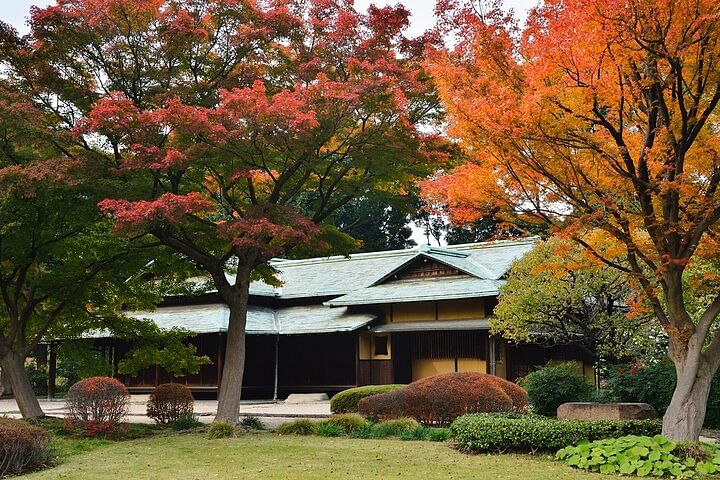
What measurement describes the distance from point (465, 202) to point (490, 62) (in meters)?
2.17

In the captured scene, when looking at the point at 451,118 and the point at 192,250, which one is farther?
the point at 192,250

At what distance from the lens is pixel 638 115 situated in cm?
1187

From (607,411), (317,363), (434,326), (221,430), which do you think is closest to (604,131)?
(607,411)

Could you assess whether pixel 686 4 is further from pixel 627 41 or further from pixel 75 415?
pixel 75 415

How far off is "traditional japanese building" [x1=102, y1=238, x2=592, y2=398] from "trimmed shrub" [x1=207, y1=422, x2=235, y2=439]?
1297 centimetres

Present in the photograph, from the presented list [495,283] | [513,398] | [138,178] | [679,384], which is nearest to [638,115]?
[679,384]

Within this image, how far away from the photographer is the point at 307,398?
31.3m

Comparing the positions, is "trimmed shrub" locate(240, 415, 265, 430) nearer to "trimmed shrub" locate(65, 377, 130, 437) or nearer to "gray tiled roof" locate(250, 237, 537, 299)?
"trimmed shrub" locate(65, 377, 130, 437)

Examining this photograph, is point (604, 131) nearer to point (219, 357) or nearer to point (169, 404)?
point (169, 404)

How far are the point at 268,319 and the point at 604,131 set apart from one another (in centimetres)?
2371

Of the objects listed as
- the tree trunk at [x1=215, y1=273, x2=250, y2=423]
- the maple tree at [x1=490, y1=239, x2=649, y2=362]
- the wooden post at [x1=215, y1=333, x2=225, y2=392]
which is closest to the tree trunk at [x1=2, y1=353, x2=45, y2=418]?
the tree trunk at [x1=215, y1=273, x2=250, y2=423]

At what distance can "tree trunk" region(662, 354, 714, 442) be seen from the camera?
37.7 feet

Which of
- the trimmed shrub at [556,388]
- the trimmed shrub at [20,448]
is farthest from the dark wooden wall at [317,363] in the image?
the trimmed shrub at [20,448]

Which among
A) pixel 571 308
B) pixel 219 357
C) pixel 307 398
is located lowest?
pixel 307 398
